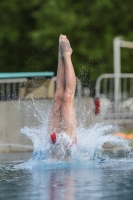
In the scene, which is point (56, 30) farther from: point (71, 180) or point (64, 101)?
point (71, 180)

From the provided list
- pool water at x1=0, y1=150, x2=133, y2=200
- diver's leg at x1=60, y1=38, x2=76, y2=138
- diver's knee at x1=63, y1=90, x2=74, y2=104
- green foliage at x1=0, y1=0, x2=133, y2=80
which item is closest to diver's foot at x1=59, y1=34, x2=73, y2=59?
diver's leg at x1=60, y1=38, x2=76, y2=138

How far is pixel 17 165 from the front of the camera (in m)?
14.1

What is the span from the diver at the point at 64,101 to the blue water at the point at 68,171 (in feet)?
0.48

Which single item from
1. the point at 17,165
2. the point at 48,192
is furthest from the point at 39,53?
the point at 48,192

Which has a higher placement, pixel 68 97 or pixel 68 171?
pixel 68 97

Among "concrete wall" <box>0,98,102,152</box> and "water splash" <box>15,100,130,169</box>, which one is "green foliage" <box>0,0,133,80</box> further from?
"water splash" <box>15,100,130,169</box>

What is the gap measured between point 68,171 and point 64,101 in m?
1.18

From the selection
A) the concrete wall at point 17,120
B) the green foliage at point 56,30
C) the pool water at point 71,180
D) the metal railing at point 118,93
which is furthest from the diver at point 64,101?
the green foliage at point 56,30

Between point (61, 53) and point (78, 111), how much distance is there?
4660 mm

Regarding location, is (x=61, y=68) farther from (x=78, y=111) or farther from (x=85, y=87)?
(x=85, y=87)

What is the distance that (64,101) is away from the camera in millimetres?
13562

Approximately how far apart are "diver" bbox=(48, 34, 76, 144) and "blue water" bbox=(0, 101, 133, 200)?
0.48 ft

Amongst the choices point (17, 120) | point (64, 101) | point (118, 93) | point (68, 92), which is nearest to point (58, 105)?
point (64, 101)

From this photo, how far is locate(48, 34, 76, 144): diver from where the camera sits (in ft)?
44.5
